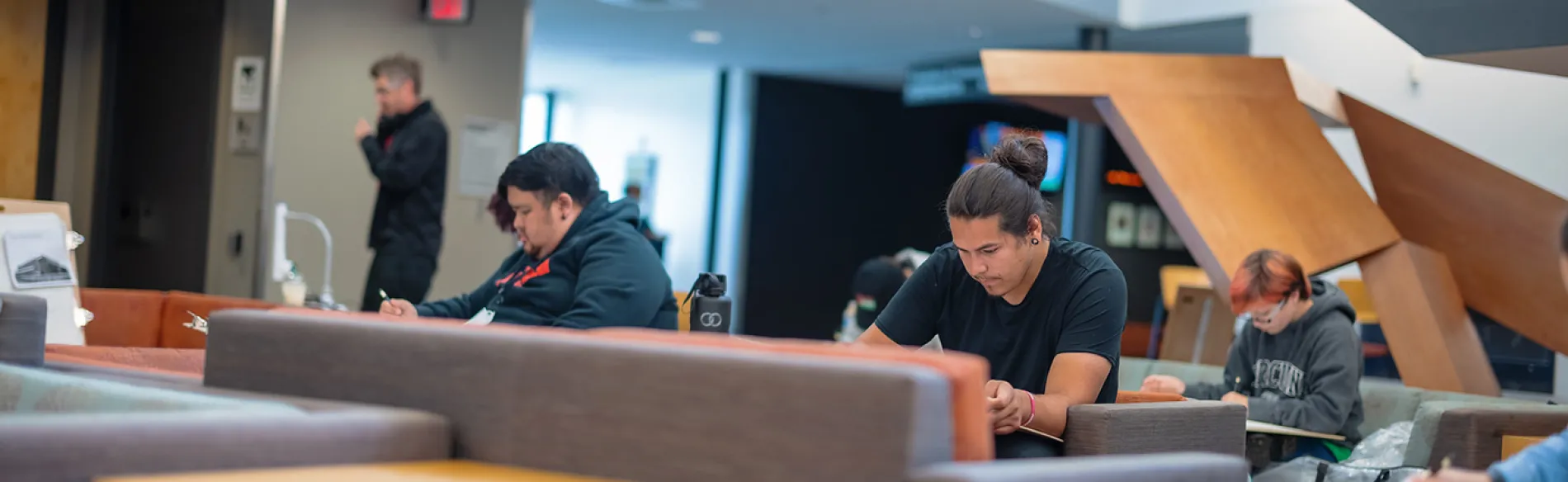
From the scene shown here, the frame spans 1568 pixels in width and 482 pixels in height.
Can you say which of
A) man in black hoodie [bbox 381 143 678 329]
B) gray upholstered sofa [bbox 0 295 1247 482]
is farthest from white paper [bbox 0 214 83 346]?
gray upholstered sofa [bbox 0 295 1247 482]

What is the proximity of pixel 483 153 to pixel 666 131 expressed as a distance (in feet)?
23.9

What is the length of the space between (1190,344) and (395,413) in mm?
5955

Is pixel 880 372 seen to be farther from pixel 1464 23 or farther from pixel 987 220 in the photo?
pixel 1464 23

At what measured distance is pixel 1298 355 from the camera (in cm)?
436

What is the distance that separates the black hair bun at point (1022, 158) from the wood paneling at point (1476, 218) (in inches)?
88.7

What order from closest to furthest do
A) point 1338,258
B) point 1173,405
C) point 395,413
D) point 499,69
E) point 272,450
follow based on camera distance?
1. point 272,450
2. point 395,413
3. point 1173,405
4. point 1338,258
5. point 499,69

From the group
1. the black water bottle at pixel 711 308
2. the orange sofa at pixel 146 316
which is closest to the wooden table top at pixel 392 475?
the black water bottle at pixel 711 308

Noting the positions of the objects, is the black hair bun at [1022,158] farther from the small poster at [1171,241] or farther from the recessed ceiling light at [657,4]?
the small poster at [1171,241]

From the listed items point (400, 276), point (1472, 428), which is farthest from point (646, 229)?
point (1472, 428)

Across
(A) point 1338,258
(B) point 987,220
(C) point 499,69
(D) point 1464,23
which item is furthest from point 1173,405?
(C) point 499,69

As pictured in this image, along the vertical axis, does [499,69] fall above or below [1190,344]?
above

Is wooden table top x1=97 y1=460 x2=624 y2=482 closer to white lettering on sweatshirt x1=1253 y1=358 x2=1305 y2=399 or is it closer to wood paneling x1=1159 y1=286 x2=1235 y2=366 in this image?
white lettering on sweatshirt x1=1253 y1=358 x2=1305 y2=399

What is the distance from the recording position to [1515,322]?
5.18 meters

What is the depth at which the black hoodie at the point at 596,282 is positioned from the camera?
133 inches
